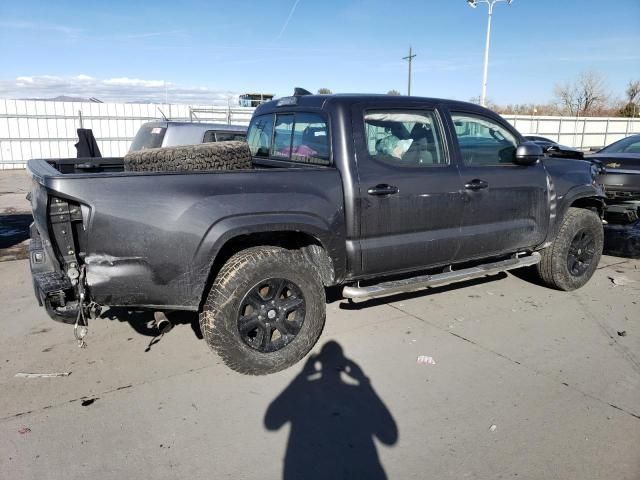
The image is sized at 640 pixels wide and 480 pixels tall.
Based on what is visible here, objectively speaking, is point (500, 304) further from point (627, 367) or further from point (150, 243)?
point (150, 243)

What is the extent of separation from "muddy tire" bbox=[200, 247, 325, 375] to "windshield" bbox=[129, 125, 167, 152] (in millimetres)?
4764

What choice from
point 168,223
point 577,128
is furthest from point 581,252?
point 577,128

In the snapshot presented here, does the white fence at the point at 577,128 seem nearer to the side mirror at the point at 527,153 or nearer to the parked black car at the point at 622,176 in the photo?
the parked black car at the point at 622,176

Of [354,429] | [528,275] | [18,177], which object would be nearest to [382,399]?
[354,429]

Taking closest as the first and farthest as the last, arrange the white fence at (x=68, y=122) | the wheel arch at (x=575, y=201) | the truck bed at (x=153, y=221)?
1. the truck bed at (x=153, y=221)
2. the wheel arch at (x=575, y=201)
3. the white fence at (x=68, y=122)

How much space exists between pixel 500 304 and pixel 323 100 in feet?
8.82

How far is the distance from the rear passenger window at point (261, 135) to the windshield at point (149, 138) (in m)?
3.03

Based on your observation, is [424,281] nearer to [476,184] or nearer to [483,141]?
[476,184]

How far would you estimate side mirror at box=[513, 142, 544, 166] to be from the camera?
4.32 meters

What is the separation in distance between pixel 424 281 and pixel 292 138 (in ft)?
5.46

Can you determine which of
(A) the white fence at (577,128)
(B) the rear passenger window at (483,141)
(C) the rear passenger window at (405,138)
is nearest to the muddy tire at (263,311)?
(C) the rear passenger window at (405,138)

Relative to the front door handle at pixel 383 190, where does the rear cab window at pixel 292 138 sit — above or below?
above

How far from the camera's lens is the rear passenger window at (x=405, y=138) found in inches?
148

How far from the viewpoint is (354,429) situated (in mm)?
2764
